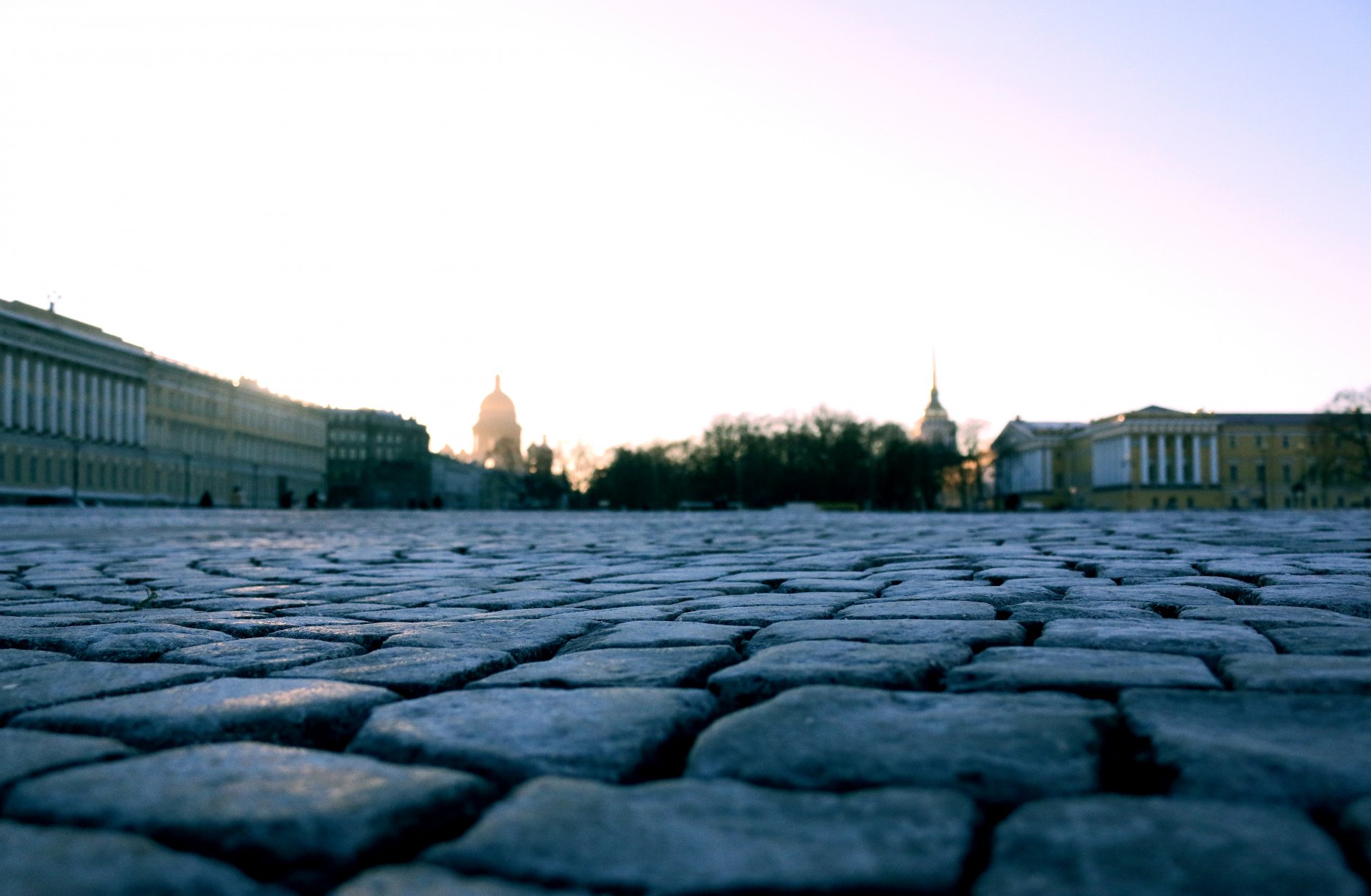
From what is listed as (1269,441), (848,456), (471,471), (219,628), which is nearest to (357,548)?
(219,628)

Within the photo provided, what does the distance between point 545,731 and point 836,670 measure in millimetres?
683

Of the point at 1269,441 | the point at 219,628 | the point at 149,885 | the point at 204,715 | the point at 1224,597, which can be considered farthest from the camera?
the point at 1269,441

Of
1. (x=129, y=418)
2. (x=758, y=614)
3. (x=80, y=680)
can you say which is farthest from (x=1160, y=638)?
(x=129, y=418)

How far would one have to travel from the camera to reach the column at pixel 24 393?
6294 centimetres

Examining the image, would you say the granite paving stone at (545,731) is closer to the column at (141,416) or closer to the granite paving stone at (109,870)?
the granite paving stone at (109,870)

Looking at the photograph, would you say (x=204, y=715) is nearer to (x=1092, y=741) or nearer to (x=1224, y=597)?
(x=1092, y=741)

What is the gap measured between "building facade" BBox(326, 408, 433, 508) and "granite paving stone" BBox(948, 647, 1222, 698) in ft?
354

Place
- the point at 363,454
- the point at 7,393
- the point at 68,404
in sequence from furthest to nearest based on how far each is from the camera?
the point at 363,454 → the point at 68,404 → the point at 7,393

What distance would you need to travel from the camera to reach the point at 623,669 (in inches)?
89.4

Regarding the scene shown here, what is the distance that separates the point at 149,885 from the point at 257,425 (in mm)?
93625

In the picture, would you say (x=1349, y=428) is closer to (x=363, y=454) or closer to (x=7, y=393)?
(x=7, y=393)

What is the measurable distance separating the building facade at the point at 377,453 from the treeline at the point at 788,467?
81.3 feet

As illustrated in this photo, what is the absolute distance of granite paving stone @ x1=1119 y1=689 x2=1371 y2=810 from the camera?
129 centimetres

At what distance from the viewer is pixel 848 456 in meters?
86.8
